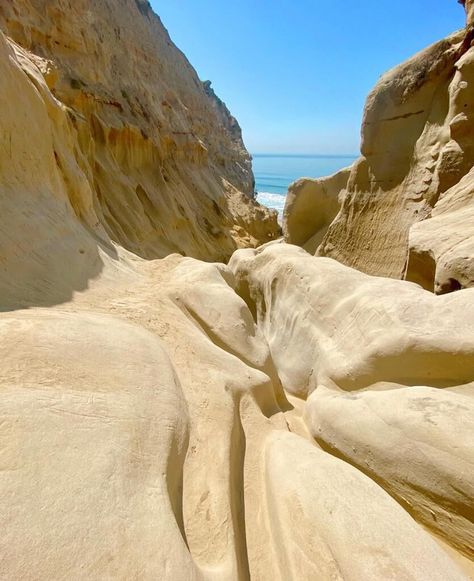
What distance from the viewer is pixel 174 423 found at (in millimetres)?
1426

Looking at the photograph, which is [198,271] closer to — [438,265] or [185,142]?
[438,265]

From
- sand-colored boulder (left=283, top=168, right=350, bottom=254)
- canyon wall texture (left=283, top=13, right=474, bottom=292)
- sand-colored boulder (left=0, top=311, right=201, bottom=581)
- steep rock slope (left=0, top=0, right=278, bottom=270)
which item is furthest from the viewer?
sand-colored boulder (left=283, top=168, right=350, bottom=254)

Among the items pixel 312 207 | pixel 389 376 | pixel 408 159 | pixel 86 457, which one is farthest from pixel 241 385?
pixel 312 207

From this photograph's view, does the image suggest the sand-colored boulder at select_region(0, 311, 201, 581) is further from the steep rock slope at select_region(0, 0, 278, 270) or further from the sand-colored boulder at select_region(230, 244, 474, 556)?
the steep rock slope at select_region(0, 0, 278, 270)

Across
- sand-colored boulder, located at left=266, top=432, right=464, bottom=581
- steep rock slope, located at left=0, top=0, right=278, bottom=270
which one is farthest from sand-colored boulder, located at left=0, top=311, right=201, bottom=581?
steep rock slope, located at left=0, top=0, right=278, bottom=270

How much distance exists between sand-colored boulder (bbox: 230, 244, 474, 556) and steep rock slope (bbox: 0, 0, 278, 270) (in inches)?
92.4

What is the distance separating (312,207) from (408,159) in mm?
2224

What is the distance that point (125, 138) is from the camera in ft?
28.2

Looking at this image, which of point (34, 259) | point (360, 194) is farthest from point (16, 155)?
point (360, 194)

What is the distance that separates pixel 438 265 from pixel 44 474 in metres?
2.55

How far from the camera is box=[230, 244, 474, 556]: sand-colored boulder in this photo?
134 cm

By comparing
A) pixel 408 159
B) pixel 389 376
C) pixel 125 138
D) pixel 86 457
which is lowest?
pixel 389 376

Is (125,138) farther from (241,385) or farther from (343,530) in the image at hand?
(343,530)

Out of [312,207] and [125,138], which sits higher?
[125,138]
